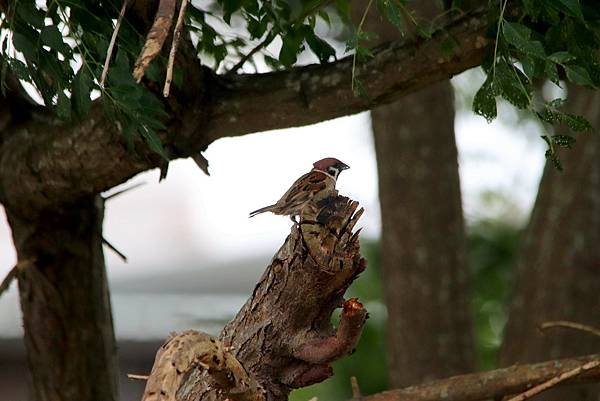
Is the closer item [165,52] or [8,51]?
[8,51]

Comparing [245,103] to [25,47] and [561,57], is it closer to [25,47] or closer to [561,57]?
[25,47]

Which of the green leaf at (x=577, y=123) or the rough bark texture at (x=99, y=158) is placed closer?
the green leaf at (x=577, y=123)

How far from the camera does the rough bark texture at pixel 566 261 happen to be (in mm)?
3283

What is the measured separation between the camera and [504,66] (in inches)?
62.5

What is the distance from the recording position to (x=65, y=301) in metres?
2.24

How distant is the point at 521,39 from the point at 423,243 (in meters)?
2.15

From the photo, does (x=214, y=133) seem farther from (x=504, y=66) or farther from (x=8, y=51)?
(x=504, y=66)

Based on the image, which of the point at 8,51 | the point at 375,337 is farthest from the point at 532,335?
the point at 8,51

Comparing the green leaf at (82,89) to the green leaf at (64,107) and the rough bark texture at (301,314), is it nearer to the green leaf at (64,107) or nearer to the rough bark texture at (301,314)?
the green leaf at (64,107)

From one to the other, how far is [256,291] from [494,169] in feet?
14.2

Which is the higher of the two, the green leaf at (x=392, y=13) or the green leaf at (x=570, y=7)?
the green leaf at (x=392, y=13)

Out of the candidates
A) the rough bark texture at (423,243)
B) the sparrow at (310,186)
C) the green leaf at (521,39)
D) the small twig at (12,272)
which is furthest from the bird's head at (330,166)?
the rough bark texture at (423,243)

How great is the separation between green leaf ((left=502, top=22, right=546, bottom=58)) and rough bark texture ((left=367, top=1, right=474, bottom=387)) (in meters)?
2.11

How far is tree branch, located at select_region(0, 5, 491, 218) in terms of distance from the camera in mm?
1792
